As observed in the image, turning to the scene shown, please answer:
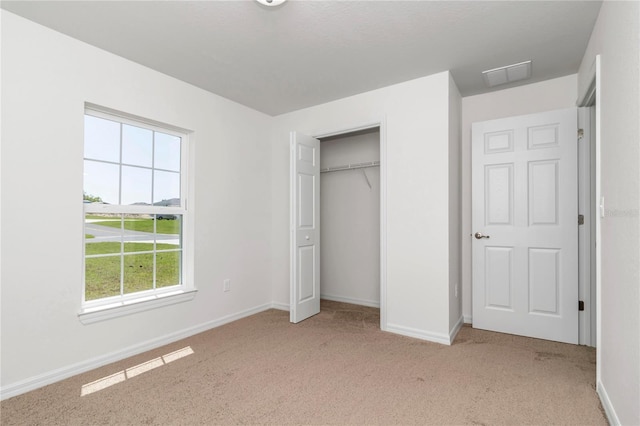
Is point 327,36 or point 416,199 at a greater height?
point 327,36

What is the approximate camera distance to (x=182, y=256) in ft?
10.7

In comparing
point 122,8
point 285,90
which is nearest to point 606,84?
point 285,90

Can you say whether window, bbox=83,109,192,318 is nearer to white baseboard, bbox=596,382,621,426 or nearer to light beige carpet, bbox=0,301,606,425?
light beige carpet, bbox=0,301,606,425

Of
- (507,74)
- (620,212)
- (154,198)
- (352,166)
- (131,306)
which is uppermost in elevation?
(507,74)

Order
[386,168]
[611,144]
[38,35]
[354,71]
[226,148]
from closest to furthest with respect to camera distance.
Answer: [611,144] < [38,35] < [354,71] < [386,168] < [226,148]

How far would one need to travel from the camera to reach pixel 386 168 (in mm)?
3318

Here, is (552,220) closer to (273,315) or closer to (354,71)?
(354,71)

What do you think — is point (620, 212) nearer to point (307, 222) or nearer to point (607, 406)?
point (607, 406)

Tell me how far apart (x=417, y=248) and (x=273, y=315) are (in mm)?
1840

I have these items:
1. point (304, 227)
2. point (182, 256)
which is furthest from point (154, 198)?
point (304, 227)

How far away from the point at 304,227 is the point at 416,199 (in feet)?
4.12

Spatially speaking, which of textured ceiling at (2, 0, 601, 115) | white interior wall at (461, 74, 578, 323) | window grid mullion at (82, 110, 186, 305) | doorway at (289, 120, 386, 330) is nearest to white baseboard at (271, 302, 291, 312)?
doorway at (289, 120, 386, 330)

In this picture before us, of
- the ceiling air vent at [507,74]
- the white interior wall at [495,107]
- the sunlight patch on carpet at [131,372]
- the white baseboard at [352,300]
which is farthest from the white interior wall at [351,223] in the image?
the sunlight patch on carpet at [131,372]

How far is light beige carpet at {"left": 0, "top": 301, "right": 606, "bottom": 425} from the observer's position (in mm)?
1860
